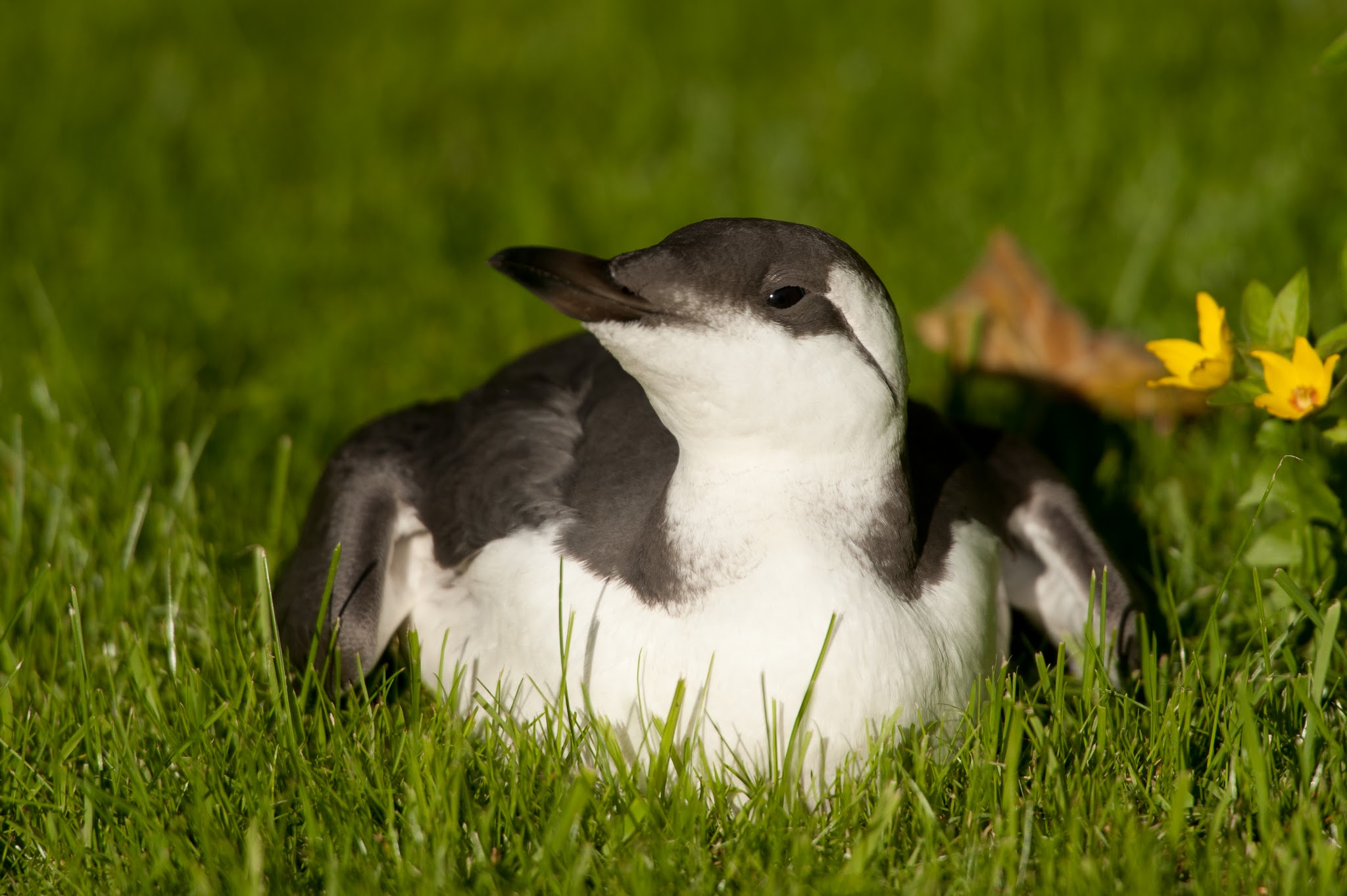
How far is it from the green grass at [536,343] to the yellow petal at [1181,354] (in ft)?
1.03

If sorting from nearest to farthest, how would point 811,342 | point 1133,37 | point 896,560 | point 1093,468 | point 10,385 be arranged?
1. point 811,342
2. point 896,560
3. point 1093,468
4. point 10,385
5. point 1133,37

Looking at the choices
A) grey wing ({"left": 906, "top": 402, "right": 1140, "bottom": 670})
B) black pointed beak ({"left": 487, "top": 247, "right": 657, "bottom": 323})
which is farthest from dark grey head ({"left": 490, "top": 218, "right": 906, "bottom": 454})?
grey wing ({"left": 906, "top": 402, "right": 1140, "bottom": 670})

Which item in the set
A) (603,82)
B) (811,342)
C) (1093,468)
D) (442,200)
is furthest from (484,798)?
(603,82)

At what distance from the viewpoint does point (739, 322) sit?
240 centimetres

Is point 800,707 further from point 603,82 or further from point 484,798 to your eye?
point 603,82

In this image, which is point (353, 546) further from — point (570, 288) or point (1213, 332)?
point (1213, 332)

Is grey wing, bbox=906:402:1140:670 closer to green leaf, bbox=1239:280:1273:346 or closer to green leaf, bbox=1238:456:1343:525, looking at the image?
green leaf, bbox=1238:456:1343:525

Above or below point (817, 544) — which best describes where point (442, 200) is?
above

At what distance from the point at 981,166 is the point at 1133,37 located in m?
1.36

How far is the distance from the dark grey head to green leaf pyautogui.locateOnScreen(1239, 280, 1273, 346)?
0.87 metres

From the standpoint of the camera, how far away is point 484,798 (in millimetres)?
2709

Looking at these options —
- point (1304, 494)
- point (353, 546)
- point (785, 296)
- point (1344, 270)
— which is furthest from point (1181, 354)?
point (353, 546)

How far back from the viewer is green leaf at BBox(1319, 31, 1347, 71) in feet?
8.40

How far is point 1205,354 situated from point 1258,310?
0.53 ft
